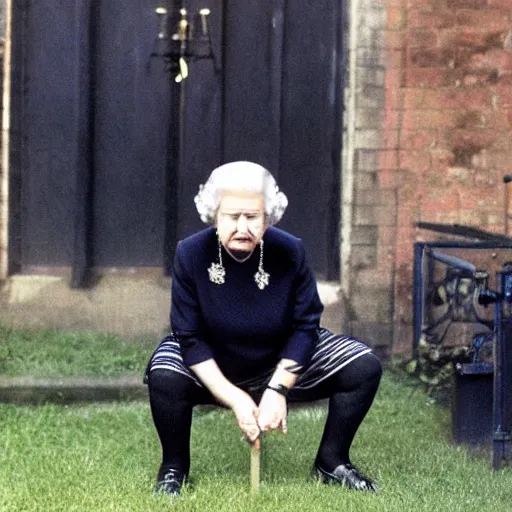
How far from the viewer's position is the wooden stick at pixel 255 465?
385cm

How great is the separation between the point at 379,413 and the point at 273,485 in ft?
5.57

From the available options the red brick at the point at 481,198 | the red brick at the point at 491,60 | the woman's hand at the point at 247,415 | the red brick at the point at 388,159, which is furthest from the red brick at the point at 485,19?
the woman's hand at the point at 247,415

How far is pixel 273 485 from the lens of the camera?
4.11 meters

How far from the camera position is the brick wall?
6.64 meters

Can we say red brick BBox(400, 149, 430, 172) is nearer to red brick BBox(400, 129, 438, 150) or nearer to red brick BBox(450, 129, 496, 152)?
red brick BBox(400, 129, 438, 150)

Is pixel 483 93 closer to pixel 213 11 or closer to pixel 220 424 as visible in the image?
pixel 213 11

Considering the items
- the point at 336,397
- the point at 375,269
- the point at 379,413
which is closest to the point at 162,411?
the point at 336,397

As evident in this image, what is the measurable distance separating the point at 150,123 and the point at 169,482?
340cm

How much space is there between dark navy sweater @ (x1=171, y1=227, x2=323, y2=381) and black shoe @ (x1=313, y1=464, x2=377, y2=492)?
0.46 metres

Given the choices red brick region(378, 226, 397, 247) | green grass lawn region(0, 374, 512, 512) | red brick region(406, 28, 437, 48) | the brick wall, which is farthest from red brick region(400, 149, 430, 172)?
green grass lawn region(0, 374, 512, 512)

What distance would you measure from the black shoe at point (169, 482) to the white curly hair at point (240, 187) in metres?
1.00

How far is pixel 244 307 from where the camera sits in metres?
3.99

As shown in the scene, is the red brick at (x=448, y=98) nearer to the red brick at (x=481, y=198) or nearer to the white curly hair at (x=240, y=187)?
the red brick at (x=481, y=198)

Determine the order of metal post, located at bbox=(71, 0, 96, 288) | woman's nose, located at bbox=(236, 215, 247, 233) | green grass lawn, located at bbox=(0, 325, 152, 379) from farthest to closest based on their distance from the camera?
metal post, located at bbox=(71, 0, 96, 288) → green grass lawn, located at bbox=(0, 325, 152, 379) → woman's nose, located at bbox=(236, 215, 247, 233)
